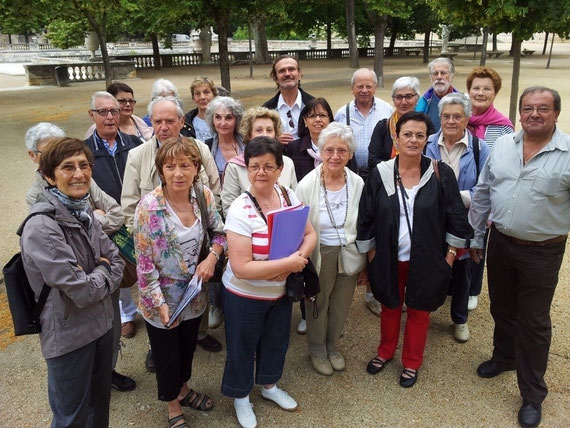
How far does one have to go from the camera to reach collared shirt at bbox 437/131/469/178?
3.78m

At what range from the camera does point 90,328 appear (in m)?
2.51

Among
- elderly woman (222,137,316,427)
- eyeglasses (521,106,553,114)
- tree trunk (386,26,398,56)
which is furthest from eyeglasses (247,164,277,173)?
tree trunk (386,26,398,56)

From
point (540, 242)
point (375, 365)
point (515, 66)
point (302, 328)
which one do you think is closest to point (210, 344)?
point (302, 328)

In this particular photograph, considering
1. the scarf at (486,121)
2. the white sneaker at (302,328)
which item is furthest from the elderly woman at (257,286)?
the scarf at (486,121)

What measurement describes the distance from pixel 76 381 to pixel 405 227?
7.71 ft

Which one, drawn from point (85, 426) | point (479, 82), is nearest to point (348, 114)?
point (479, 82)

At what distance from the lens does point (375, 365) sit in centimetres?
378

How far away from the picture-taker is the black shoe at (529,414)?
315 centimetres

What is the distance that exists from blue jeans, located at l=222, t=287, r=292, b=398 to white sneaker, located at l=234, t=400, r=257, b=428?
0.31ft

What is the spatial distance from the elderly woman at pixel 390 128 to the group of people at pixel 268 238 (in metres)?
0.44

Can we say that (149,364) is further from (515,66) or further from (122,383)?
(515,66)

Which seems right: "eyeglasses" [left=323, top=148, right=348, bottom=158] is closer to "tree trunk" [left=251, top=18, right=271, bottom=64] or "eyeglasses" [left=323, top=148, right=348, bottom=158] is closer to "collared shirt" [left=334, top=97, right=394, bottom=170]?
"collared shirt" [left=334, top=97, right=394, bottom=170]

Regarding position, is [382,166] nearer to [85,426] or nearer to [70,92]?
[85,426]

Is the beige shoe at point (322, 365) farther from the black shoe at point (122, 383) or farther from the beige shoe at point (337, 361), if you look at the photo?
the black shoe at point (122, 383)
